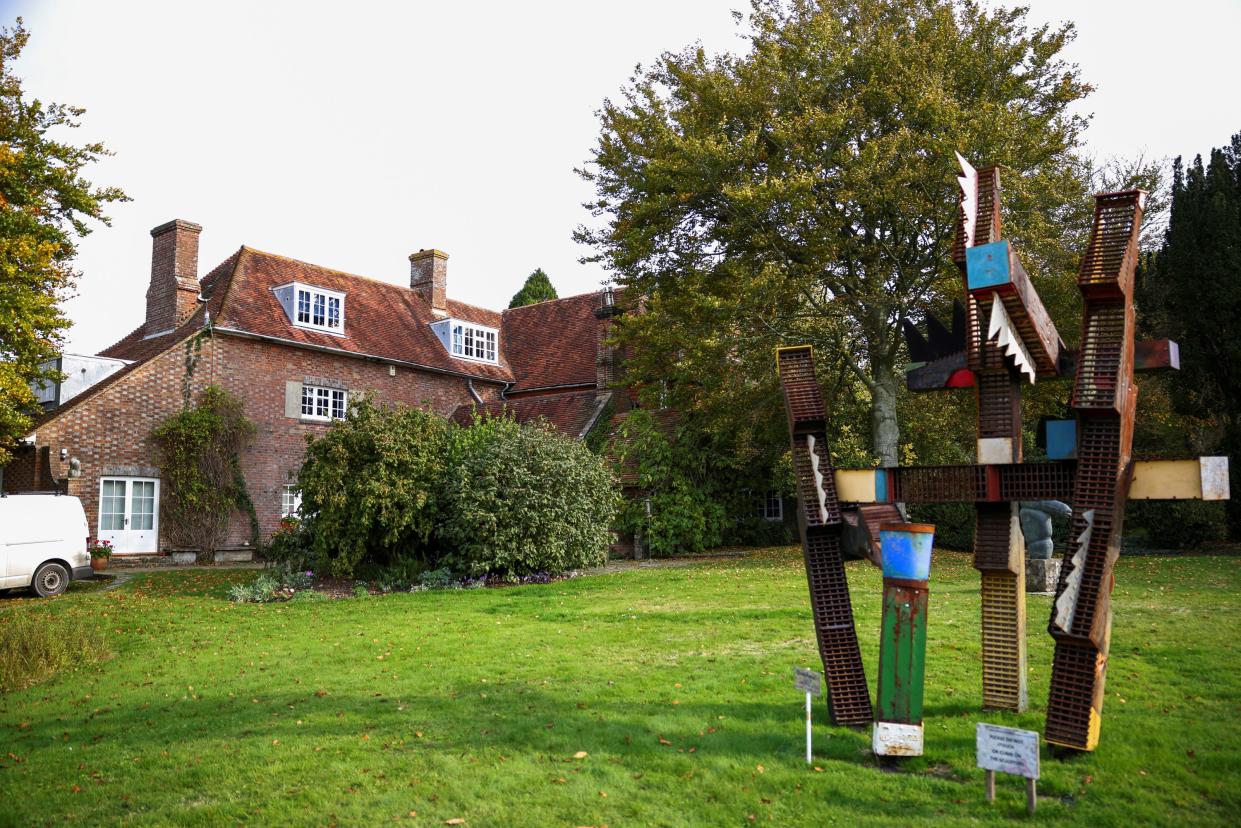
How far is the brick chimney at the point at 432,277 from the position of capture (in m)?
33.2

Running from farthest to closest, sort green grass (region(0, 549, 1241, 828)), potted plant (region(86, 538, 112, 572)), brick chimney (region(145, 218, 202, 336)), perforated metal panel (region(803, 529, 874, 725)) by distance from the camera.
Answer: brick chimney (region(145, 218, 202, 336)) < potted plant (region(86, 538, 112, 572)) < perforated metal panel (region(803, 529, 874, 725)) < green grass (region(0, 549, 1241, 828))

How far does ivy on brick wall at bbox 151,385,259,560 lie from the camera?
2366cm

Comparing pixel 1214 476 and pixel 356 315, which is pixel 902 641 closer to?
pixel 1214 476

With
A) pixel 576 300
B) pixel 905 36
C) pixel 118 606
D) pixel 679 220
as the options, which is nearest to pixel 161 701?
pixel 118 606

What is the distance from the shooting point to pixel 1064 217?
21.1 m

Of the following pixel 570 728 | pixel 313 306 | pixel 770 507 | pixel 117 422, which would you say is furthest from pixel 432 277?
pixel 570 728

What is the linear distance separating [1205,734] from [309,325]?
26245mm

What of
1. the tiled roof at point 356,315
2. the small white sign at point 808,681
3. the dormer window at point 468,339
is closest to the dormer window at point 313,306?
the tiled roof at point 356,315

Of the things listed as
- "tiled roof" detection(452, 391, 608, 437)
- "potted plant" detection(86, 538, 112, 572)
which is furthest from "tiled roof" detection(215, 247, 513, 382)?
"potted plant" detection(86, 538, 112, 572)

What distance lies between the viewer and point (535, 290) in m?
49.5

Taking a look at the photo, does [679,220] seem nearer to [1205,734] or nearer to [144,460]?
[144,460]

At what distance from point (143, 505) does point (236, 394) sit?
3961mm

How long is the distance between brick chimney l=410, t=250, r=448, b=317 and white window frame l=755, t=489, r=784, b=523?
14.3 meters

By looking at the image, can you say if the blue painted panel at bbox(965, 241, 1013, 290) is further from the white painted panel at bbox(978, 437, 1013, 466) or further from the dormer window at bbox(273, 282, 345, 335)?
the dormer window at bbox(273, 282, 345, 335)
